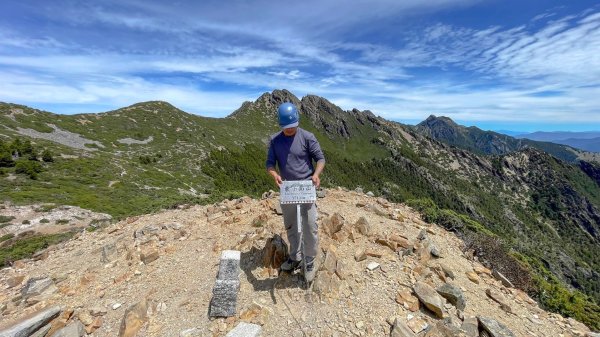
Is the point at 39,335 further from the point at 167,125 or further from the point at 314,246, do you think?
the point at 167,125

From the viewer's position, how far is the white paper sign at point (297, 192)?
6.38 m

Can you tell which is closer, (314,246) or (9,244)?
(314,246)

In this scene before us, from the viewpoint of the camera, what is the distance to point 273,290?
713cm

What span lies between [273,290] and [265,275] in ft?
2.16

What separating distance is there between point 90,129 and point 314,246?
8943cm

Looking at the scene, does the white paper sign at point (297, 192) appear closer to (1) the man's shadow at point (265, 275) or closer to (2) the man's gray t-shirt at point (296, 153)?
(2) the man's gray t-shirt at point (296, 153)

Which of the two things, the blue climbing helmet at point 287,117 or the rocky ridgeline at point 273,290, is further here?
the blue climbing helmet at point 287,117

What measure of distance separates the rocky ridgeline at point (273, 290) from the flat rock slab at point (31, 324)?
0.02 metres

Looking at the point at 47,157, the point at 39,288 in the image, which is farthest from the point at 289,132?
the point at 47,157

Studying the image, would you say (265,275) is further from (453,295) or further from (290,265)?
(453,295)

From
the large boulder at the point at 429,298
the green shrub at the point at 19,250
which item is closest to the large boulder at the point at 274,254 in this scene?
the large boulder at the point at 429,298

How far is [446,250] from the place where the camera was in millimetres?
9695

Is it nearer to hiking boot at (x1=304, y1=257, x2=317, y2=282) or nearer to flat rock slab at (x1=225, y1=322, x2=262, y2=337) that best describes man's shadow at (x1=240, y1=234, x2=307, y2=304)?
hiking boot at (x1=304, y1=257, x2=317, y2=282)

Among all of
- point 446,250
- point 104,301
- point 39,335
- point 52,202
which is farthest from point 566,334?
point 52,202
